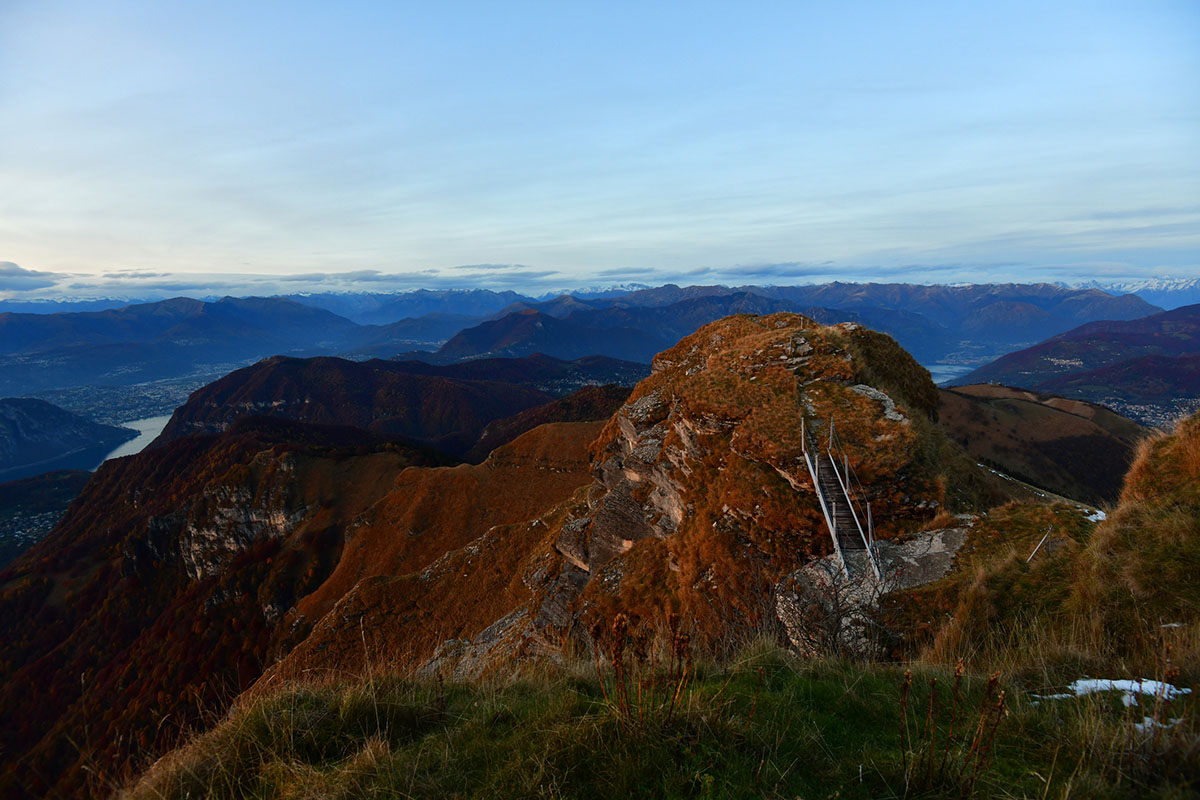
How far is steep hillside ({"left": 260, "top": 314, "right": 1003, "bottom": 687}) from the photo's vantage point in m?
14.1

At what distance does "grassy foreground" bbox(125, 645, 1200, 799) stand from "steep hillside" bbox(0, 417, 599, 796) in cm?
4765

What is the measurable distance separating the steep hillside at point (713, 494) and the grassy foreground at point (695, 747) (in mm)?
2549

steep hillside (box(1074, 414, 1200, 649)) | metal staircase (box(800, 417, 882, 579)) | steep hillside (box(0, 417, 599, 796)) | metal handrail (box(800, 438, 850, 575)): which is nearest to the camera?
steep hillside (box(1074, 414, 1200, 649))

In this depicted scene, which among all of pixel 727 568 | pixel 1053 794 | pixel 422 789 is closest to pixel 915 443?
pixel 727 568

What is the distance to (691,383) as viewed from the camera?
20.6 metres

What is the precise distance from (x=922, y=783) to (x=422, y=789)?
3.80 meters

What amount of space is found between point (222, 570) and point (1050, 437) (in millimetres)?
144481

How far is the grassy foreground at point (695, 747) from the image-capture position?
3371 mm

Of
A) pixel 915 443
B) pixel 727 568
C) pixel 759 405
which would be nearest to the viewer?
pixel 915 443

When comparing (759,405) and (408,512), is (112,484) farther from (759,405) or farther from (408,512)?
(759,405)

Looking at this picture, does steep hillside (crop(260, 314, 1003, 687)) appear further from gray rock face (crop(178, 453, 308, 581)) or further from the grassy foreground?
gray rock face (crop(178, 453, 308, 581))

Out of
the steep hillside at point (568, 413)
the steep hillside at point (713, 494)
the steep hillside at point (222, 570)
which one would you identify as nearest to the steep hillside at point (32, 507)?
the steep hillside at point (222, 570)

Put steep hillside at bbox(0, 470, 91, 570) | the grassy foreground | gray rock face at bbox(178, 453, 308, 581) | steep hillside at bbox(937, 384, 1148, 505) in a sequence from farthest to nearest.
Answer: steep hillside at bbox(0, 470, 91, 570) < gray rock face at bbox(178, 453, 308, 581) < steep hillside at bbox(937, 384, 1148, 505) < the grassy foreground

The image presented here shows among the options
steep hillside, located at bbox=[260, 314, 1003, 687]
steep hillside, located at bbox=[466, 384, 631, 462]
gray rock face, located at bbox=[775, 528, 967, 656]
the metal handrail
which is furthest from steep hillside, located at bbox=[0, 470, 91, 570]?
gray rock face, located at bbox=[775, 528, 967, 656]
